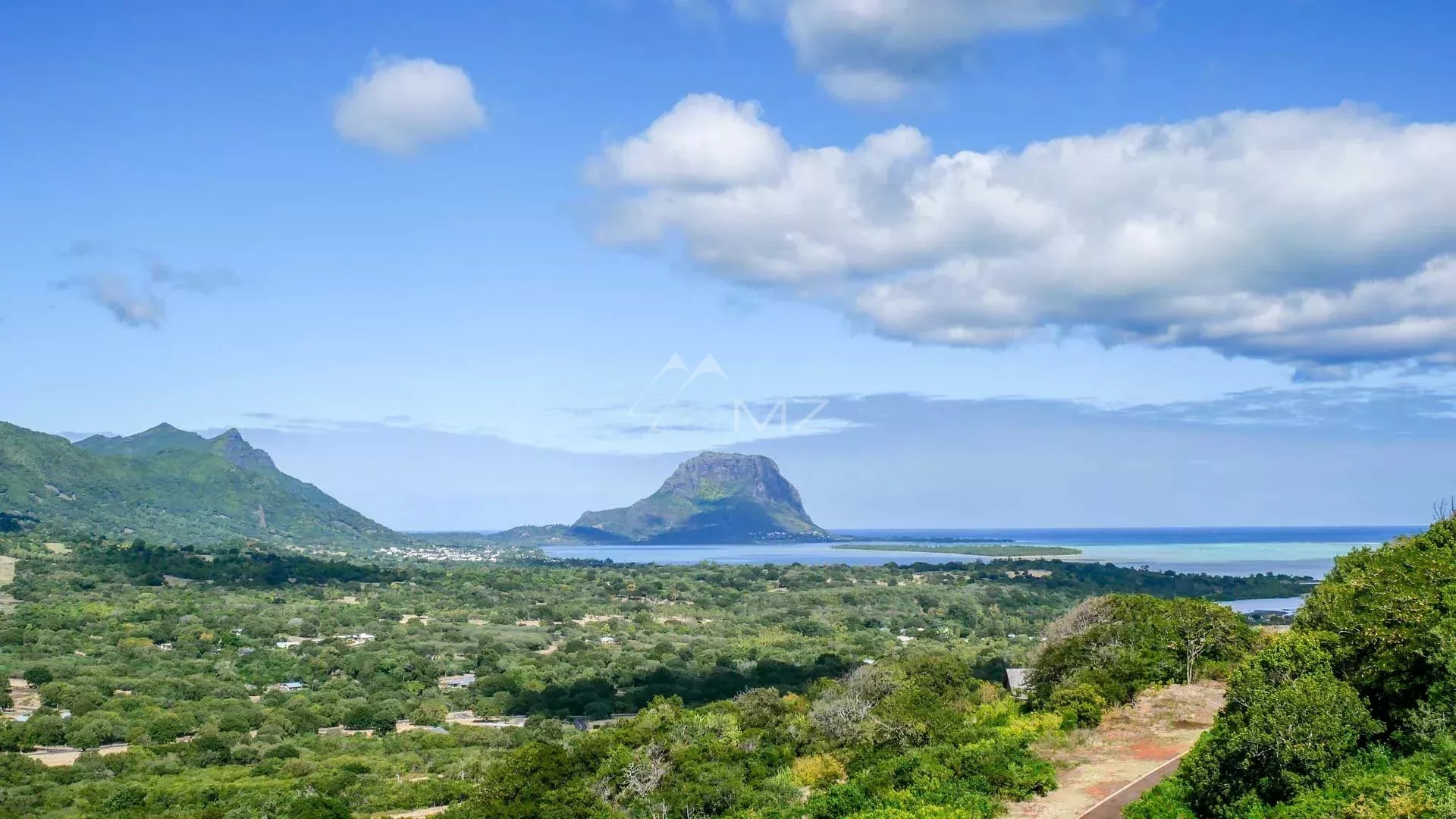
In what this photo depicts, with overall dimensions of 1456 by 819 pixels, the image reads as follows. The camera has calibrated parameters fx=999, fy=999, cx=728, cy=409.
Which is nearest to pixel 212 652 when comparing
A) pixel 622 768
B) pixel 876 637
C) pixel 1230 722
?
pixel 876 637

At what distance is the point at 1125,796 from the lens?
71.4ft

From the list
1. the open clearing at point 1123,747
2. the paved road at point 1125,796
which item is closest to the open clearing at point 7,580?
the open clearing at point 1123,747

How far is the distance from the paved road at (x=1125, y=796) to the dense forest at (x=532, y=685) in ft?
5.16

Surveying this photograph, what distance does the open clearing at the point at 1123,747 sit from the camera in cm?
2184

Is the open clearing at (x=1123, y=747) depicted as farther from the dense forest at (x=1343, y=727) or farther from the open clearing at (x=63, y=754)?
the open clearing at (x=63, y=754)

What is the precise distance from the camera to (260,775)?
137ft

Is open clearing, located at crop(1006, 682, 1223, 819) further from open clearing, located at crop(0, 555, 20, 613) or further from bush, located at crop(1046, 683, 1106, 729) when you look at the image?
open clearing, located at crop(0, 555, 20, 613)

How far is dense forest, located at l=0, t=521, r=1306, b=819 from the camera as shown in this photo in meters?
29.0

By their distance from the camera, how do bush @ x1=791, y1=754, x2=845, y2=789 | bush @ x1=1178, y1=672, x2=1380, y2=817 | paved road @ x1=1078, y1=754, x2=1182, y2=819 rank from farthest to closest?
bush @ x1=791, y1=754, x2=845, y2=789, paved road @ x1=1078, y1=754, x2=1182, y2=819, bush @ x1=1178, y1=672, x2=1380, y2=817

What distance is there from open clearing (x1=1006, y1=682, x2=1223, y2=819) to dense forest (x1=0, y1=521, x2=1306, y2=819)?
0.69 metres

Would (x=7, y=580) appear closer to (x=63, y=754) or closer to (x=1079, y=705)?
(x=63, y=754)

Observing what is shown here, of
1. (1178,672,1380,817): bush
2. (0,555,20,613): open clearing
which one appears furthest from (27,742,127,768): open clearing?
(0,555,20,613): open clearing

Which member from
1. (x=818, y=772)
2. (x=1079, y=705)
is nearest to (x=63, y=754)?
(x=818, y=772)

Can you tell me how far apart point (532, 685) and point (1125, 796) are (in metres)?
51.0
